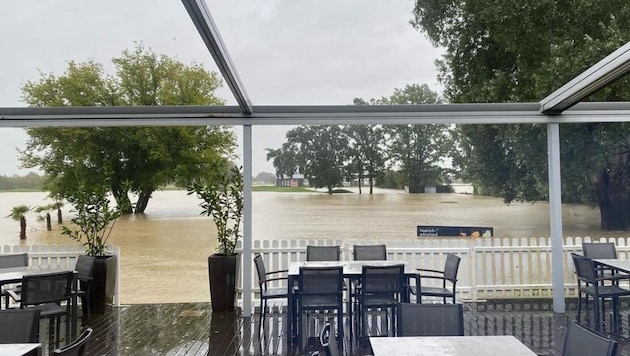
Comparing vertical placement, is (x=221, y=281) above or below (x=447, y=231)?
below

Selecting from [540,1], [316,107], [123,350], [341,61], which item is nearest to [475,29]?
[540,1]

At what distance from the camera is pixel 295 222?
6.50 meters

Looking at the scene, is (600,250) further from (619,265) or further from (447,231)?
(447,231)

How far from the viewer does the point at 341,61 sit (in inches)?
203

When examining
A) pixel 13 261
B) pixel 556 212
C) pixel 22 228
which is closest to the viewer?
pixel 13 261

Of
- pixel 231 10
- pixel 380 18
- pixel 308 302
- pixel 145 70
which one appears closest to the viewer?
pixel 231 10

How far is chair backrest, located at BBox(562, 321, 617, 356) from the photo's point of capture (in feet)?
5.90

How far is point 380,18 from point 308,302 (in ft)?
11.3

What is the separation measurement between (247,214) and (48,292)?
2.36 metres

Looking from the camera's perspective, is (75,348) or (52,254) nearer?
(75,348)

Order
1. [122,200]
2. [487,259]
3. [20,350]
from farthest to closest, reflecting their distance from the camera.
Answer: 1. [122,200]
2. [487,259]
3. [20,350]

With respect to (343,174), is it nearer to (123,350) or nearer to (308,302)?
(308,302)

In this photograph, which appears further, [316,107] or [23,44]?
[316,107]

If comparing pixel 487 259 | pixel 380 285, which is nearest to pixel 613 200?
pixel 487 259
